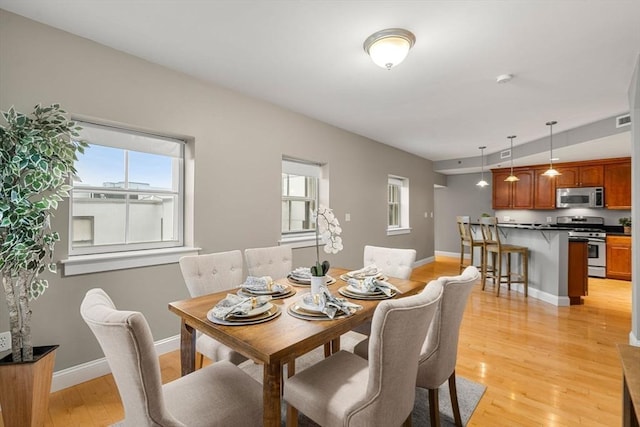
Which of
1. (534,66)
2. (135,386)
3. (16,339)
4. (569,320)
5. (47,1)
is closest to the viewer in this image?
(135,386)

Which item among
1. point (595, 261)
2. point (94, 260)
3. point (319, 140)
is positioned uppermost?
point (319, 140)

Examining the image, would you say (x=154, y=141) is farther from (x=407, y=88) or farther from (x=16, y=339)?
(x=407, y=88)

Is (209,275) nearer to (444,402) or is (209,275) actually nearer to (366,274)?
(366,274)

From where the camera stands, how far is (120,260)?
2.35m

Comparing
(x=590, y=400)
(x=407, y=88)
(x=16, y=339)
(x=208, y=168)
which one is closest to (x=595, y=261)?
(x=590, y=400)

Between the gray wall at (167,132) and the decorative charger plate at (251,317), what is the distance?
1431 millimetres

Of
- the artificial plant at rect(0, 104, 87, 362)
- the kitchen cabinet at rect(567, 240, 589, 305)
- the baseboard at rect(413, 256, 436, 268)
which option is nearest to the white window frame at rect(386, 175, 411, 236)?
the baseboard at rect(413, 256, 436, 268)

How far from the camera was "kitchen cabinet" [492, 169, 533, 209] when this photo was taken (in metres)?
6.66

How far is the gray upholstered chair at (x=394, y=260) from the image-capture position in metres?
2.43

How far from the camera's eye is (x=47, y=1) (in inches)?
70.6

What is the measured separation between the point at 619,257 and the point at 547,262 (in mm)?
2724

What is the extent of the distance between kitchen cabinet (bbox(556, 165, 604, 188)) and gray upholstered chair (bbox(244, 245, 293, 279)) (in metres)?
6.56

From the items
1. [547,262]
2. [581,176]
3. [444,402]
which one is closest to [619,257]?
[581,176]

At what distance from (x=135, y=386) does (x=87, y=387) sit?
1.73m
